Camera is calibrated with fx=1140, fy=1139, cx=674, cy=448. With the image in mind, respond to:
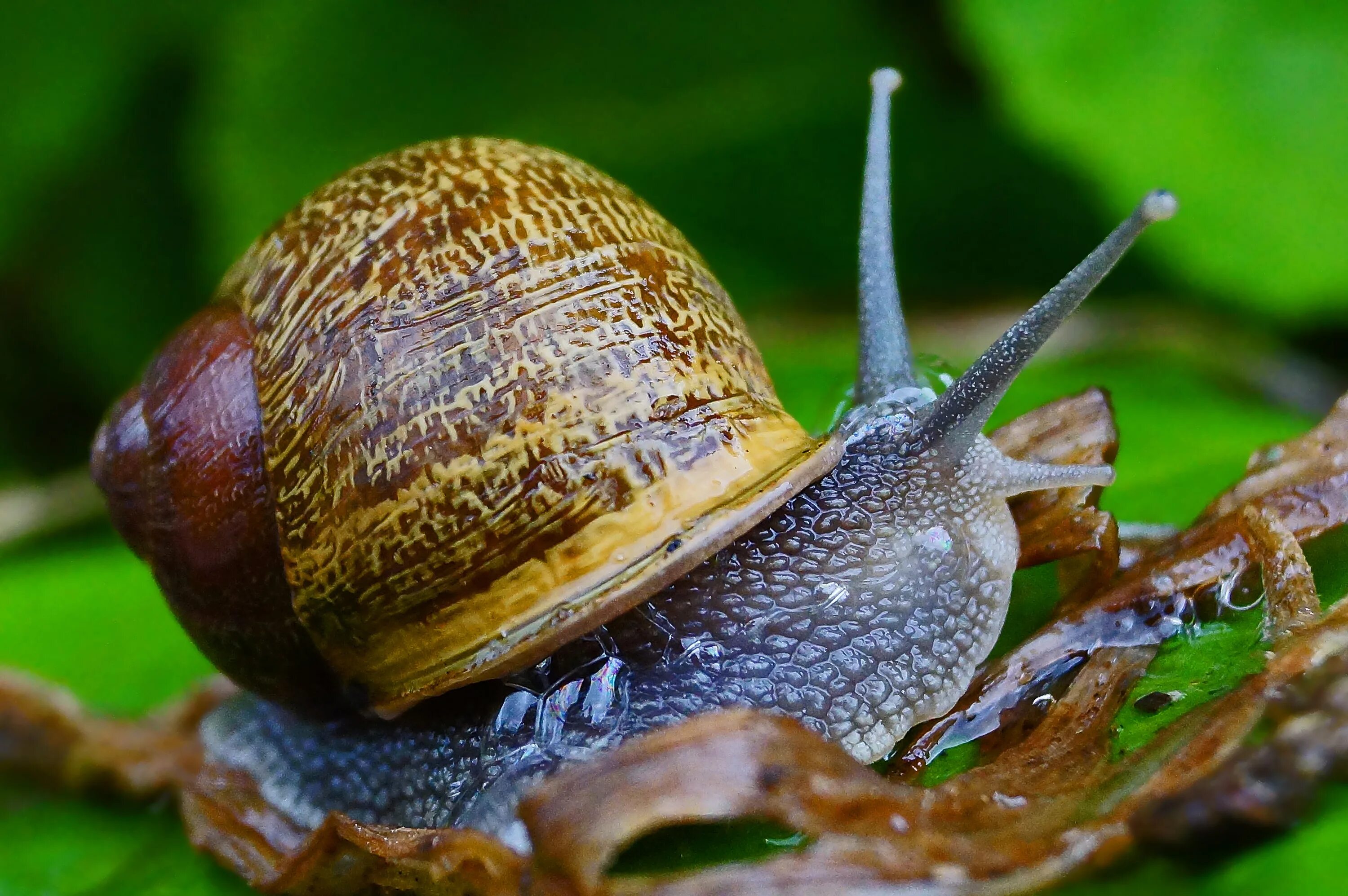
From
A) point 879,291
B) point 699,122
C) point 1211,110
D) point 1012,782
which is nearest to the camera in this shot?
point 1012,782

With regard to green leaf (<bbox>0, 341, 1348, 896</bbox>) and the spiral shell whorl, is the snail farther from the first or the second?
green leaf (<bbox>0, 341, 1348, 896</bbox>)

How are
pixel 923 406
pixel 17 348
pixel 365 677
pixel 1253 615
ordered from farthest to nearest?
pixel 17 348 → pixel 923 406 → pixel 365 677 → pixel 1253 615

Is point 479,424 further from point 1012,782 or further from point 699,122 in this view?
point 699,122

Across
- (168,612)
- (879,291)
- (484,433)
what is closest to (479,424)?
(484,433)

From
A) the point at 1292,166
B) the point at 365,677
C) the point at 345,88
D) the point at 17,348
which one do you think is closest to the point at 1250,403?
the point at 1292,166

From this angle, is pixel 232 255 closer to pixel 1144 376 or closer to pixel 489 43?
pixel 489 43

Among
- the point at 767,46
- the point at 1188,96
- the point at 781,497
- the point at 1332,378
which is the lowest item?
the point at 1332,378

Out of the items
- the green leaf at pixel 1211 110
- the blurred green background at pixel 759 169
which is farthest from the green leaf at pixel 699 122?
the green leaf at pixel 1211 110

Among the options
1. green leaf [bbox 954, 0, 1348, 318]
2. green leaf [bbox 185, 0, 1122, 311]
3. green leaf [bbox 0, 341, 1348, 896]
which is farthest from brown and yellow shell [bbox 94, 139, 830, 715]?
green leaf [bbox 185, 0, 1122, 311]
